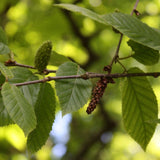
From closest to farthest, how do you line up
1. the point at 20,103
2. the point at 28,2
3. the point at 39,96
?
the point at 20,103
the point at 39,96
the point at 28,2

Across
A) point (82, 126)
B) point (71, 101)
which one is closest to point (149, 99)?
point (71, 101)

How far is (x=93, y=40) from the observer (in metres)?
3.78

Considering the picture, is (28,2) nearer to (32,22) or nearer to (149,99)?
(32,22)

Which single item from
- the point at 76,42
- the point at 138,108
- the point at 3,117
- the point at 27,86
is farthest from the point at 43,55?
the point at 76,42

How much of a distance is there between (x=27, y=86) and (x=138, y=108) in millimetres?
379

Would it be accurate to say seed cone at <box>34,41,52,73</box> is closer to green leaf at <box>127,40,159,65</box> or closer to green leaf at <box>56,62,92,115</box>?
green leaf at <box>56,62,92,115</box>

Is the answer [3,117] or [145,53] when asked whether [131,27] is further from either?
[3,117]

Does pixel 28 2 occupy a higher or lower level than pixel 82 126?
higher

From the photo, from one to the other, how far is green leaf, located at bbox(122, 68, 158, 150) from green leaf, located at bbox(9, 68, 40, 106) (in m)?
0.29

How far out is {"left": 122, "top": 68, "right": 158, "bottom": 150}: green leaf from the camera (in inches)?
40.4

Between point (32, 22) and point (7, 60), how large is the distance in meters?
2.22

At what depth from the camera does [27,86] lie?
0.98 metres

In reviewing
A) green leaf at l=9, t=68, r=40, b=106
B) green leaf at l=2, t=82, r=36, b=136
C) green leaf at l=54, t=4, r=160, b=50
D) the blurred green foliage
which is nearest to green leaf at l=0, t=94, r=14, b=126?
green leaf at l=9, t=68, r=40, b=106

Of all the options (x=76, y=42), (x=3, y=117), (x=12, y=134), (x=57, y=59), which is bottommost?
(x=12, y=134)
